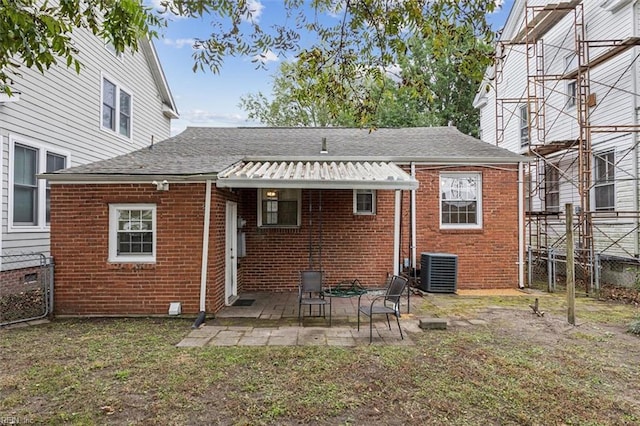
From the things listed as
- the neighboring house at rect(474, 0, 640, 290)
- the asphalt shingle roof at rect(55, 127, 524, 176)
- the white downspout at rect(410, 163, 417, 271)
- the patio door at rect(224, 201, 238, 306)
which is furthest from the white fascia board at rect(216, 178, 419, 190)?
the neighboring house at rect(474, 0, 640, 290)

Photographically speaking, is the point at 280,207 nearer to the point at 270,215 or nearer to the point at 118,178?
the point at 270,215

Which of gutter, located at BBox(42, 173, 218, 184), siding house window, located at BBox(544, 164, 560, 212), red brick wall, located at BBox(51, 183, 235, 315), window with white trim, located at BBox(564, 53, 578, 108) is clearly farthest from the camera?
siding house window, located at BBox(544, 164, 560, 212)

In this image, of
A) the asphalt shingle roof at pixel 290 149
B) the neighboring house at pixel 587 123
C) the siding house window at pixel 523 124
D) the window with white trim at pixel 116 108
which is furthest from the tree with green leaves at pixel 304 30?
the siding house window at pixel 523 124

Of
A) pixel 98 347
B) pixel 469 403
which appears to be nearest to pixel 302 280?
pixel 98 347

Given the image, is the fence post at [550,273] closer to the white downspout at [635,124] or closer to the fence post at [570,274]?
the white downspout at [635,124]

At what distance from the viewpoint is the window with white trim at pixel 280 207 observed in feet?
32.7

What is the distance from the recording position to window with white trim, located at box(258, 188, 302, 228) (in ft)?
32.7

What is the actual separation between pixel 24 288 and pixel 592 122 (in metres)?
16.5

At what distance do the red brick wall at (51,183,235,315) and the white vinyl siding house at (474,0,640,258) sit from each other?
7.57 m

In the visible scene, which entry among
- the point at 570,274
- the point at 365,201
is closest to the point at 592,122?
the point at 570,274

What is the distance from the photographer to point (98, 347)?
5.60 m

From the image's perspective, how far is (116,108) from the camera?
42.7ft

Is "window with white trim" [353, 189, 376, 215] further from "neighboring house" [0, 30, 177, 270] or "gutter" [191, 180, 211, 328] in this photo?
"neighboring house" [0, 30, 177, 270]

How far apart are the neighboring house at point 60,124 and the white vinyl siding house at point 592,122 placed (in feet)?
36.8
